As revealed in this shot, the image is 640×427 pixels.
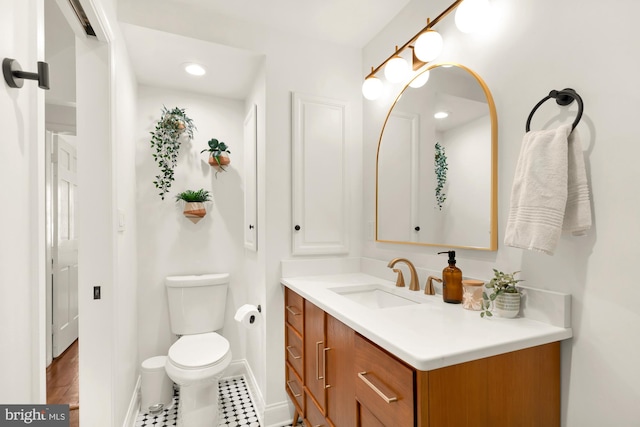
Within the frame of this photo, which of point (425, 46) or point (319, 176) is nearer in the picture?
point (425, 46)

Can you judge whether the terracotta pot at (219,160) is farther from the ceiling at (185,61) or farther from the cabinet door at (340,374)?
the cabinet door at (340,374)

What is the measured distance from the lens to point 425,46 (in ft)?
4.89

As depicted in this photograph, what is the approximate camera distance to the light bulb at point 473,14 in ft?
4.14

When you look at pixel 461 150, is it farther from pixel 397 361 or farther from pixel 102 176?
pixel 102 176

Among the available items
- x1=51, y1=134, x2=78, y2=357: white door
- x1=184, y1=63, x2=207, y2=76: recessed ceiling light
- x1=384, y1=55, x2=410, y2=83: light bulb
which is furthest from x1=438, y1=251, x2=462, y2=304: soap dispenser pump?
x1=51, y1=134, x2=78, y2=357: white door

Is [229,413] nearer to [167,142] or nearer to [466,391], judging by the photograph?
[466,391]

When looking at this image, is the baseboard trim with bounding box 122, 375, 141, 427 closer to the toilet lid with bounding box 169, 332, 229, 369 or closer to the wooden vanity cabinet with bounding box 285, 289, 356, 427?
the toilet lid with bounding box 169, 332, 229, 369

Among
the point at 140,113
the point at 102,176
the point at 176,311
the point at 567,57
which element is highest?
the point at 140,113

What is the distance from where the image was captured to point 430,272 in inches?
63.2

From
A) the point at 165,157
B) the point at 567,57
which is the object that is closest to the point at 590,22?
the point at 567,57

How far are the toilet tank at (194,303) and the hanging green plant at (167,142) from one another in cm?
68

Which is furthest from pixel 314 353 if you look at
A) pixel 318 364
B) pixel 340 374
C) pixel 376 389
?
pixel 376 389

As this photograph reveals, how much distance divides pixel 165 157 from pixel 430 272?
6.66 ft

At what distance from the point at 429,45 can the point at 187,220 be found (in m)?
2.02
